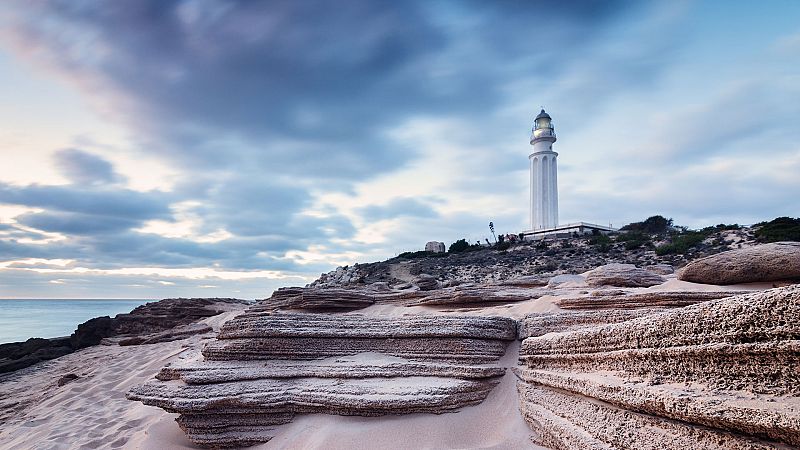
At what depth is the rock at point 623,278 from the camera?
9.66m

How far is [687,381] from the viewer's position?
2.72 meters

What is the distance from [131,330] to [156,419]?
12.1m

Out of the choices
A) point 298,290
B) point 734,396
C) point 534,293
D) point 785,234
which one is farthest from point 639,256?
point 734,396

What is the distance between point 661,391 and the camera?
2.75 meters

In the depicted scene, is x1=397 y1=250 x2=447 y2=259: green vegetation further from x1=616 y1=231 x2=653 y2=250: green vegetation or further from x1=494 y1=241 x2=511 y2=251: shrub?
x1=616 y1=231 x2=653 y2=250: green vegetation

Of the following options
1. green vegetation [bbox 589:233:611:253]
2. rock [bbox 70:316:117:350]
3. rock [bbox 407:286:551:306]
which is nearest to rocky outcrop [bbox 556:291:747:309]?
rock [bbox 407:286:551:306]

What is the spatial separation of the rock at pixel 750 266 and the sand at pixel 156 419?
0.23 m

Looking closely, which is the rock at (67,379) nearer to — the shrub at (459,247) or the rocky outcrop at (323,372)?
the rocky outcrop at (323,372)

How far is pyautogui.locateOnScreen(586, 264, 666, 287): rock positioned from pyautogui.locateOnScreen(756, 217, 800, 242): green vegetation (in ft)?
50.1

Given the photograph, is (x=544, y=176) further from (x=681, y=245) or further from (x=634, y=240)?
(x=681, y=245)

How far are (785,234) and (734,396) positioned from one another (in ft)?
80.8

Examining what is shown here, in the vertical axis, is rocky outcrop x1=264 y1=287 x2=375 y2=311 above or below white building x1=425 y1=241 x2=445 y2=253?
below

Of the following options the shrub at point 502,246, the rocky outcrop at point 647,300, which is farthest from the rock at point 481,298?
the shrub at point 502,246

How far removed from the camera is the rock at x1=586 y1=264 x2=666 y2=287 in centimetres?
966
